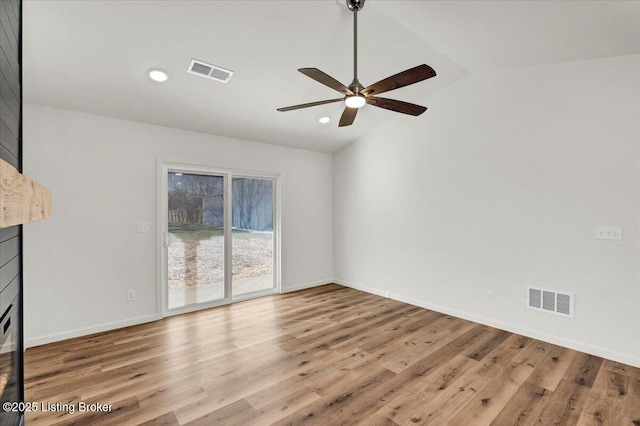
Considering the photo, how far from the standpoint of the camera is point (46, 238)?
10.1ft

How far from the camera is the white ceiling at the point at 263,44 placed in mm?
2244

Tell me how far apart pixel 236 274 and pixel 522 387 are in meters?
3.66

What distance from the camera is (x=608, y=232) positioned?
2.81 m

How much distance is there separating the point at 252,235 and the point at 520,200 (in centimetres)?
364

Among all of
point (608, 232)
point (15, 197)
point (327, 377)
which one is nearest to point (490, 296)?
point (608, 232)

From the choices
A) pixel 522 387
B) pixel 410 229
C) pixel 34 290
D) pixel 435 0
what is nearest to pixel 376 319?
pixel 410 229

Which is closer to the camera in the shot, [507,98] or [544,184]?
[544,184]

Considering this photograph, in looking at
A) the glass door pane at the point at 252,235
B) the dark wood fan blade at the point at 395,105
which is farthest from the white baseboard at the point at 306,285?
the dark wood fan blade at the point at 395,105

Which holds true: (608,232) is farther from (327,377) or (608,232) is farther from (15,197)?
(15,197)

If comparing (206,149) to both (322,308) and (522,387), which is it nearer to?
(322,308)

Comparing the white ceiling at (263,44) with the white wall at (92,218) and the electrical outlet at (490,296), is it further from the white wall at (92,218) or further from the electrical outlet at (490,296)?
the electrical outlet at (490,296)

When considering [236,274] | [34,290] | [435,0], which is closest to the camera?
[435,0]

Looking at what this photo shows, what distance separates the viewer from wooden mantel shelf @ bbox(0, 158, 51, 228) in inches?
31.9

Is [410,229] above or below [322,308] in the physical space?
above
